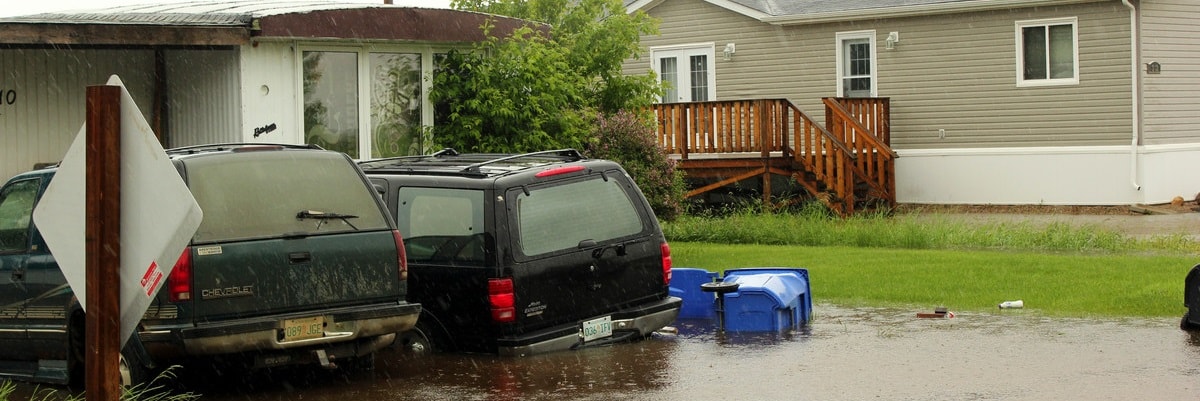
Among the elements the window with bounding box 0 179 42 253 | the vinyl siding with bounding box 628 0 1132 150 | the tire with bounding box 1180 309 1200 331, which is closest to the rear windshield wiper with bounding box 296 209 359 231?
the window with bounding box 0 179 42 253

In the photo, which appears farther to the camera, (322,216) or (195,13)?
(195,13)

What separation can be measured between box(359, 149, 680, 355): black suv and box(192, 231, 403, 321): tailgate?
817 millimetres

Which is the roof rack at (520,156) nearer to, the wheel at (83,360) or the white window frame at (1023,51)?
the wheel at (83,360)

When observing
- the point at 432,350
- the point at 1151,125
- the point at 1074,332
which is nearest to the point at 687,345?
the point at 432,350

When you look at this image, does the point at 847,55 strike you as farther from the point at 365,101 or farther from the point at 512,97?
the point at 365,101

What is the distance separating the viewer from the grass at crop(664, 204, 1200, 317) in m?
13.5

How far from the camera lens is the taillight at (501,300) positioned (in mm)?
9930

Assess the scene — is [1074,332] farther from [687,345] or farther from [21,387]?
[21,387]

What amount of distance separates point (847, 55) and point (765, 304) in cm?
1676

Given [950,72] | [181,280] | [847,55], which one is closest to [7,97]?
[181,280]

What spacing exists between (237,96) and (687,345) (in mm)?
5875

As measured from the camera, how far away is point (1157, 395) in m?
8.61

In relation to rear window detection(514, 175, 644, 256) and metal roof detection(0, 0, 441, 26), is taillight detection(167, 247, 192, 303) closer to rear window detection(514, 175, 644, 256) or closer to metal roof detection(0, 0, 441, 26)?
rear window detection(514, 175, 644, 256)

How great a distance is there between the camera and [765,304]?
1185cm
